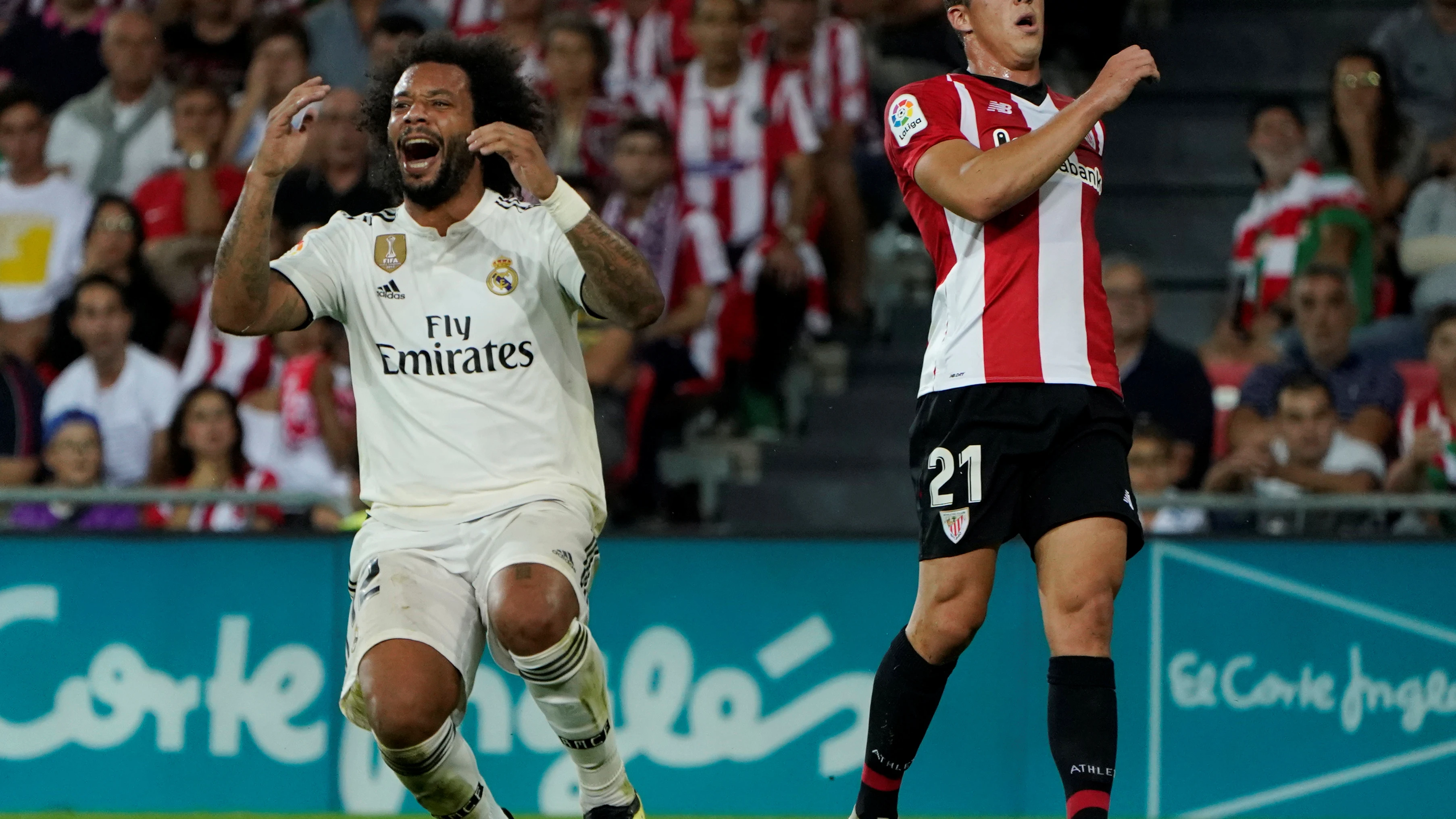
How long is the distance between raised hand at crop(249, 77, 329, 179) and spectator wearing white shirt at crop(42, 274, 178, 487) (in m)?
3.97

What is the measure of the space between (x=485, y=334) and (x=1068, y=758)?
6.02ft

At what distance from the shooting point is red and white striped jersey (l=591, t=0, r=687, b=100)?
32.3 feet

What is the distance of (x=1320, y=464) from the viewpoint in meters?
7.55

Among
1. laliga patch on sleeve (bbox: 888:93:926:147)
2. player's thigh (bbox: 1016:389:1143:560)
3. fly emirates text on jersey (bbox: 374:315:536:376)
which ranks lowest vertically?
player's thigh (bbox: 1016:389:1143:560)

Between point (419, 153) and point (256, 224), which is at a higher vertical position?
point (419, 153)

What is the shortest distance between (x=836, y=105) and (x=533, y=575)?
5.38 m

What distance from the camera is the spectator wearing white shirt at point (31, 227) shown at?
9.26 m

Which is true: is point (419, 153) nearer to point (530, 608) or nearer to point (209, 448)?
point (530, 608)

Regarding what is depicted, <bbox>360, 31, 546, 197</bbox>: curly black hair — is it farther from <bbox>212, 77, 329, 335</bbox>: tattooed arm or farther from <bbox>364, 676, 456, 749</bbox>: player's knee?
<bbox>364, 676, 456, 749</bbox>: player's knee

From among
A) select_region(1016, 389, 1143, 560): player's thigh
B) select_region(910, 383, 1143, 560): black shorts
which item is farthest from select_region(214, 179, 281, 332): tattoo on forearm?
select_region(1016, 389, 1143, 560): player's thigh

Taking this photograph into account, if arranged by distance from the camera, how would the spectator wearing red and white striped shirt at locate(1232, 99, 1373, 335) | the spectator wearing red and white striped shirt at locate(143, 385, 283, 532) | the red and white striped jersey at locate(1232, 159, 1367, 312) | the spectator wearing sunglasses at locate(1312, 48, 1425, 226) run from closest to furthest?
the spectator wearing red and white striped shirt at locate(143, 385, 283, 532), the spectator wearing red and white striped shirt at locate(1232, 99, 1373, 335), the red and white striped jersey at locate(1232, 159, 1367, 312), the spectator wearing sunglasses at locate(1312, 48, 1425, 226)

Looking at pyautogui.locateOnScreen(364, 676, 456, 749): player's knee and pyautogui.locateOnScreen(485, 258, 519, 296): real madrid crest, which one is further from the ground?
pyautogui.locateOnScreen(485, 258, 519, 296): real madrid crest

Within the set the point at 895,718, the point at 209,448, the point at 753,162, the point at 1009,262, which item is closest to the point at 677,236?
the point at 753,162

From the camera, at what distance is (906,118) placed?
15.2 feet
